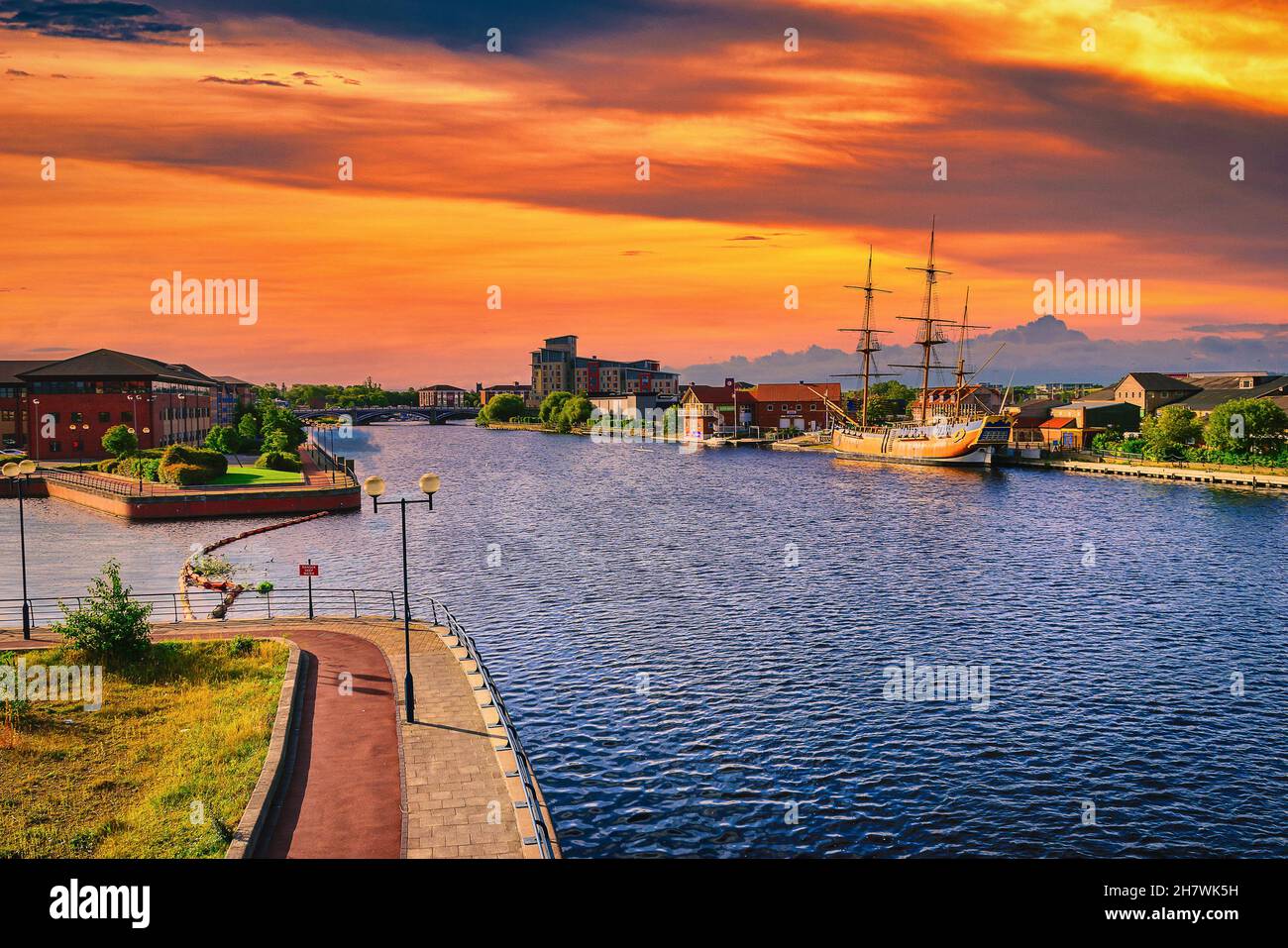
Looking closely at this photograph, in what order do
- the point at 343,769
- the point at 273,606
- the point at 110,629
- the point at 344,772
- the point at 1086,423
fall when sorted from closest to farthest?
the point at 344,772 → the point at 343,769 → the point at 110,629 → the point at 273,606 → the point at 1086,423

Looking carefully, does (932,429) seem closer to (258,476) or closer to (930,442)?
(930,442)

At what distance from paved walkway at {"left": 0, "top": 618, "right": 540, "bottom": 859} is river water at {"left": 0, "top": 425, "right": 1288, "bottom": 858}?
2963 millimetres

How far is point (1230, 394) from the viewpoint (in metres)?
129

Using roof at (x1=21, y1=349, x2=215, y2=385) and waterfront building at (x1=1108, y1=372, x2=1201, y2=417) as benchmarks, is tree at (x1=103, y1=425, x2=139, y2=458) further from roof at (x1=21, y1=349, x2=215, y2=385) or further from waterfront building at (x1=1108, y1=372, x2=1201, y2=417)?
waterfront building at (x1=1108, y1=372, x2=1201, y2=417)

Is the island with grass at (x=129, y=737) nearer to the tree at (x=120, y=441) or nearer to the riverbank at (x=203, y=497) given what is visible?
A: the riverbank at (x=203, y=497)

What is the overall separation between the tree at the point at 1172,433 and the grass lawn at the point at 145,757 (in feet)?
367

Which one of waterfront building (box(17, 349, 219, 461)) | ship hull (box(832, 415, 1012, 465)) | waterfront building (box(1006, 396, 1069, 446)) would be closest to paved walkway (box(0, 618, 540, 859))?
waterfront building (box(17, 349, 219, 461))

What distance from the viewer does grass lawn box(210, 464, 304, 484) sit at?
84306mm

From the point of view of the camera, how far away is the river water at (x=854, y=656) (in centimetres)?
2298

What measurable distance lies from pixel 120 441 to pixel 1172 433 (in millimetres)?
123310

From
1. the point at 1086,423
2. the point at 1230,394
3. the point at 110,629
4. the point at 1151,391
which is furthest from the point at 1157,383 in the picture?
the point at 110,629

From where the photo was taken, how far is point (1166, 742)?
27.5 meters
